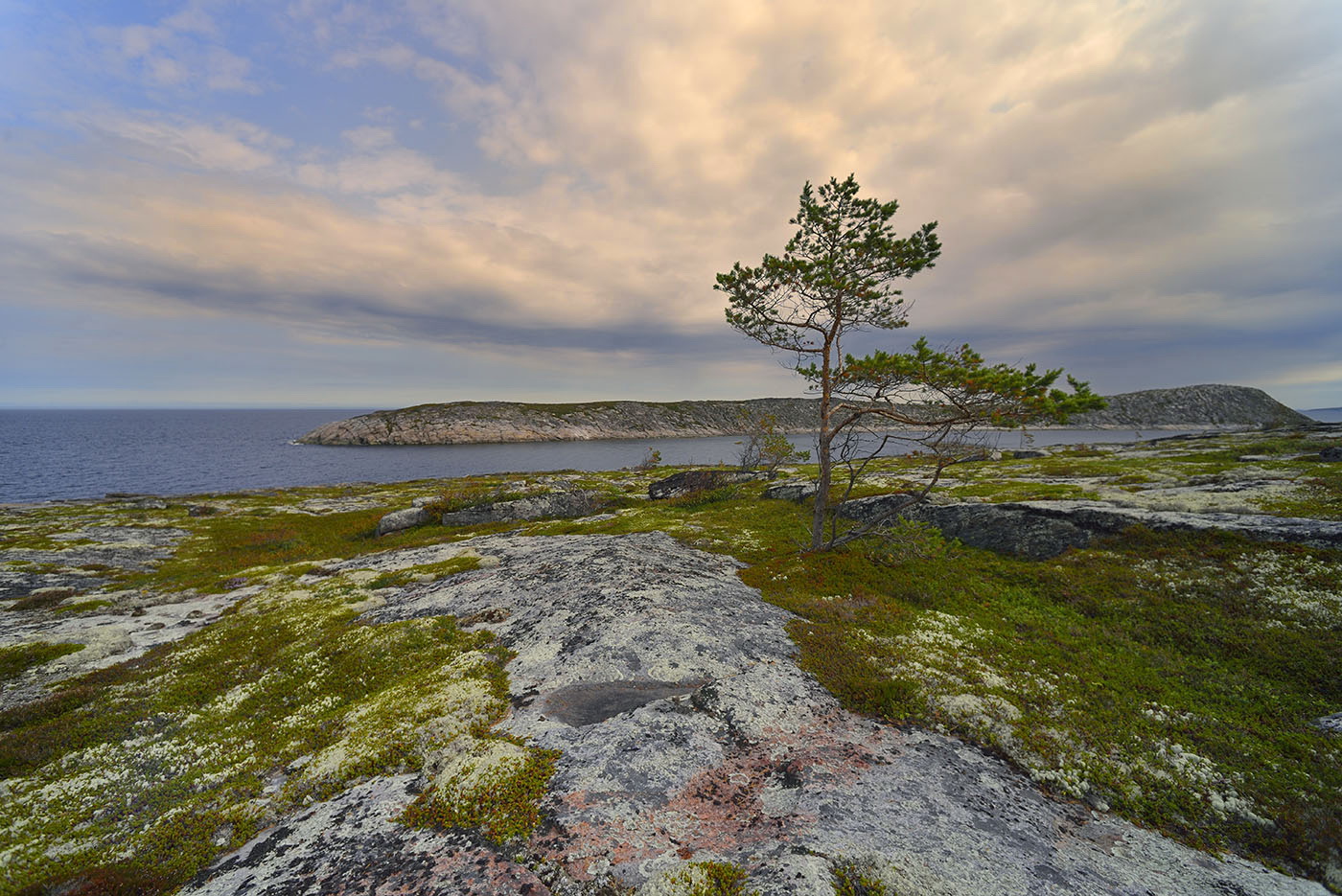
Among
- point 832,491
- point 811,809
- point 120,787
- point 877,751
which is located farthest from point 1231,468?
point 120,787

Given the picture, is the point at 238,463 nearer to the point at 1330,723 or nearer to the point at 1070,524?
the point at 1070,524

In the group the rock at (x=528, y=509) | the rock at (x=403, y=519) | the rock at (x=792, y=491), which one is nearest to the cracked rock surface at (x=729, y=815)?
the rock at (x=792, y=491)

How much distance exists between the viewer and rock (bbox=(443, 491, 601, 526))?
42.9 m

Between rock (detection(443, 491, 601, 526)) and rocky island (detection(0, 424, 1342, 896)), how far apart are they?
62.4ft

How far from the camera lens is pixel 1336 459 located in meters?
33.5

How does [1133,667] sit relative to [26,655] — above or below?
above

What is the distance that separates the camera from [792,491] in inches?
1563

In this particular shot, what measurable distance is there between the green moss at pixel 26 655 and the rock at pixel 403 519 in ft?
82.0

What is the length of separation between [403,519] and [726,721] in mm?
42092

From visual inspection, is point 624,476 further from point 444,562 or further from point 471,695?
point 471,695

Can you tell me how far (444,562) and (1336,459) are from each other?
62.5m

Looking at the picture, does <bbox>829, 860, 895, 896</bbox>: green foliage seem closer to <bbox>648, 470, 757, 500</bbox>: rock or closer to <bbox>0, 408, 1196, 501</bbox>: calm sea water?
<bbox>648, 470, 757, 500</bbox>: rock

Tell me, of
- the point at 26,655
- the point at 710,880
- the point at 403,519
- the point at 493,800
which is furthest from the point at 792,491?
the point at 26,655

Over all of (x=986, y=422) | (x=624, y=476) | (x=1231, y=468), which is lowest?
(x=624, y=476)
